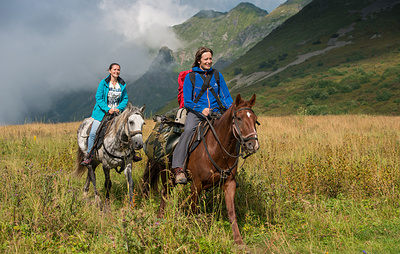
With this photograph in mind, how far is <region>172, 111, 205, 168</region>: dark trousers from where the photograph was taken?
4.80 metres

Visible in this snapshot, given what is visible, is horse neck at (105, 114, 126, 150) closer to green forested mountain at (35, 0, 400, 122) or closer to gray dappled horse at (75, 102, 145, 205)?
gray dappled horse at (75, 102, 145, 205)

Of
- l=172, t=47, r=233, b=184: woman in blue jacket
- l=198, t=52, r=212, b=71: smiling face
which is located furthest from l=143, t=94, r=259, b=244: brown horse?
l=198, t=52, r=212, b=71: smiling face

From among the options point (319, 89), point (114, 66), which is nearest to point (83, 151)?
point (114, 66)

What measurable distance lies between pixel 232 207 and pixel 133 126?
8.81ft

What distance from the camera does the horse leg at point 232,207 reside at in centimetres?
404

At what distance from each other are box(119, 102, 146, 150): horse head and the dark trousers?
999 millimetres

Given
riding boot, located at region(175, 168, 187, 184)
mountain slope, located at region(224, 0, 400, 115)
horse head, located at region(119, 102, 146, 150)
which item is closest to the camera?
riding boot, located at region(175, 168, 187, 184)

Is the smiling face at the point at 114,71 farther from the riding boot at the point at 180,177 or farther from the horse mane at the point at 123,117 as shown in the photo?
the riding boot at the point at 180,177

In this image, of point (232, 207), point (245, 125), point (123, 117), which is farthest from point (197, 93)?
point (232, 207)

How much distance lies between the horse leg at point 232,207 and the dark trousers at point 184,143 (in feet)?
2.87

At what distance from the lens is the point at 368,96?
42031mm

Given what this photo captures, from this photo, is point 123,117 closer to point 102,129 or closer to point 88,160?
point 102,129

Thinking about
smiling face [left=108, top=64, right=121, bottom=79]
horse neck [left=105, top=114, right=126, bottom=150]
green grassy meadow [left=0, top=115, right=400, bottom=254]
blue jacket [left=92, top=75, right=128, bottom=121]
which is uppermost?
smiling face [left=108, top=64, right=121, bottom=79]

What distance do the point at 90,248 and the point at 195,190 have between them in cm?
173
